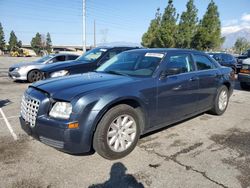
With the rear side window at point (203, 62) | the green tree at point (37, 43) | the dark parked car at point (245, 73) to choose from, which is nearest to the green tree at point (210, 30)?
the dark parked car at point (245, 73)

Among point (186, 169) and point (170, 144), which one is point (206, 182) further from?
point (170, 144)

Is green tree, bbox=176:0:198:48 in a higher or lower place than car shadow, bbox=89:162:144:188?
higher

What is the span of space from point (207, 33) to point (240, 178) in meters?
33.1

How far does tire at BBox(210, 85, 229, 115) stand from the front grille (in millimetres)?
3966

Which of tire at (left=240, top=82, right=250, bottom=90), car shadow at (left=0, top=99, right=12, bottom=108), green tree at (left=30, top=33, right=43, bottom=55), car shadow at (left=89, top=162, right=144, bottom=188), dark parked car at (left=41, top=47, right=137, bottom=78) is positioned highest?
green tree at (left=30, top=33, right=43, bottom=55)

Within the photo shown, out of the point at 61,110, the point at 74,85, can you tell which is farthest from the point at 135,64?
the point at 61,110

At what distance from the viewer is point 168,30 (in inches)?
Answer: 1404

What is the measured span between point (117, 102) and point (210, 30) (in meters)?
33.9

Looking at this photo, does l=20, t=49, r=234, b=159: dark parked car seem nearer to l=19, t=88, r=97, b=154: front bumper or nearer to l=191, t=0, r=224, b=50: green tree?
l=19, t=88, r=97, b=154: front bumper

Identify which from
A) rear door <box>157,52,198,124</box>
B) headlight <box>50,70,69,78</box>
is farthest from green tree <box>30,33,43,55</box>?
rear door <box>157,52,198,124</box>

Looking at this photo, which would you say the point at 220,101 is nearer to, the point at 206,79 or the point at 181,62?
the point at 206,79

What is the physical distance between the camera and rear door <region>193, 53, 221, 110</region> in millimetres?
4746

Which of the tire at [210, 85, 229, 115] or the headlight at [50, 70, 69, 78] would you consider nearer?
the tire at [210, 85, 229, 115]

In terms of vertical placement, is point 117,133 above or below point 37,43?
below
